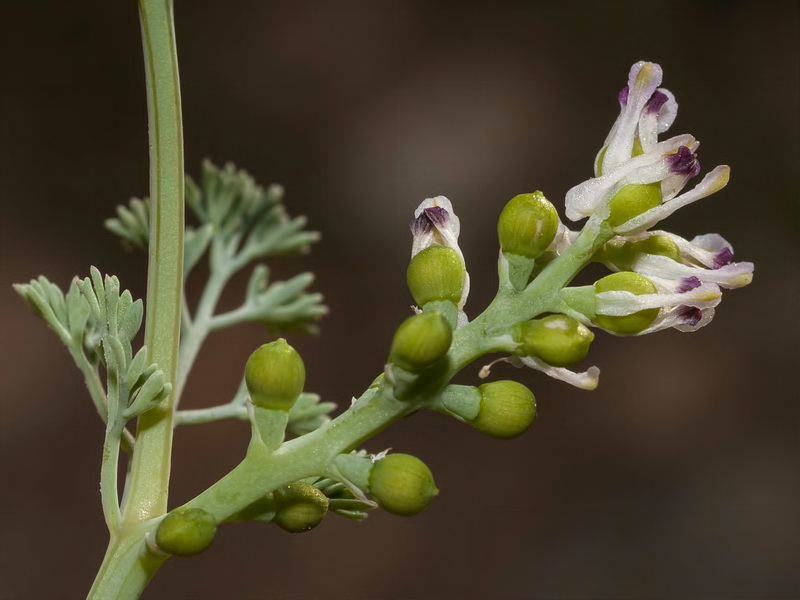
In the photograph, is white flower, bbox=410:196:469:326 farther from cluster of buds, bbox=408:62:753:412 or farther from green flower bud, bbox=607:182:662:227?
green flower bud, bbox=607:182:662:227

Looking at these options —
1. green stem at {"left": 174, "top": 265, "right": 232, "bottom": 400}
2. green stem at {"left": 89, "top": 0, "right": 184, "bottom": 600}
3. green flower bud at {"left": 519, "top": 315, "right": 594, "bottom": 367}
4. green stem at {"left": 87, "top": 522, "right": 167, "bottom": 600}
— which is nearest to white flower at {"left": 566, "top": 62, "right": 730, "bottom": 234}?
A: green flower bud at {"left": 519, "top": 315, "right": 594, "bottom": 367}

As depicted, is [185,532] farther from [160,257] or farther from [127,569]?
[160,257]

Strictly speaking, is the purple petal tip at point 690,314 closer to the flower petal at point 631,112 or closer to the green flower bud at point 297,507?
the flower petal at point 631,112

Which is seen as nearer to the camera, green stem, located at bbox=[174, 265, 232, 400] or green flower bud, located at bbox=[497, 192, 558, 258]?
green flower bud, located at bbox=[497, 192, 558, 258]

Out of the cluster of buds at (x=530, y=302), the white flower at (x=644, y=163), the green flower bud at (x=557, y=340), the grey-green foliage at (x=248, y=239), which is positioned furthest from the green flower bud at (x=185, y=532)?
the grey-green foliage at (x=248, y=239)

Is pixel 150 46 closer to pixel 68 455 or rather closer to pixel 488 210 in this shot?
pixel 68 455

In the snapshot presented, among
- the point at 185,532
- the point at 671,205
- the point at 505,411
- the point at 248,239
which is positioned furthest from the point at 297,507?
the point at 248,239

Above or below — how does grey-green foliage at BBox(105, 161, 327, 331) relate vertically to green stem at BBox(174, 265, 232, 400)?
above
